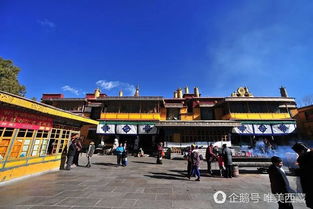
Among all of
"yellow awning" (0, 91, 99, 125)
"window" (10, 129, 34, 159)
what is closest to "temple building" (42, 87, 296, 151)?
"yellow awning" (0, 91, 99, 125)

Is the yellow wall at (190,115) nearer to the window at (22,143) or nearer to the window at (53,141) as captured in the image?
the window at (53,141)

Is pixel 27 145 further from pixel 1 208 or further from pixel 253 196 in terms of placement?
pixel 253 196

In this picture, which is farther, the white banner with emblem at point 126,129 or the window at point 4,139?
the white banner with emblem at point 126,129

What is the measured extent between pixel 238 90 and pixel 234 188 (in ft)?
72.1

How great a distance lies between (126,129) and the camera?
18375 mm

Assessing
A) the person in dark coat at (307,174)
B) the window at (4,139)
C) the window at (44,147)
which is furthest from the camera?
the window at (44,147)

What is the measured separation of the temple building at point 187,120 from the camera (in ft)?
56.4

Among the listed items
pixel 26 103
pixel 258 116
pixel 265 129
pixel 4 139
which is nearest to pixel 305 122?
pixel 265 129

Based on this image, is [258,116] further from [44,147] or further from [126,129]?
[44,147]

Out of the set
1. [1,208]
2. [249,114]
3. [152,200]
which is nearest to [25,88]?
[1,208]

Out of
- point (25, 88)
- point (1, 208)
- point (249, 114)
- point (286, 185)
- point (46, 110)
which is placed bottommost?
point (1, 208)

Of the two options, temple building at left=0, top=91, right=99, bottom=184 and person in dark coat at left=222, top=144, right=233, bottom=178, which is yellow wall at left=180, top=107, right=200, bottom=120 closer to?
person in dark coat at left=222, top=144, right=233, bottom=178

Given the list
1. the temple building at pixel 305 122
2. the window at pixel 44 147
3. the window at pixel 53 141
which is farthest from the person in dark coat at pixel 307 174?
the temple building at pixel 305 122

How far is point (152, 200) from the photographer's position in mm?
4426
